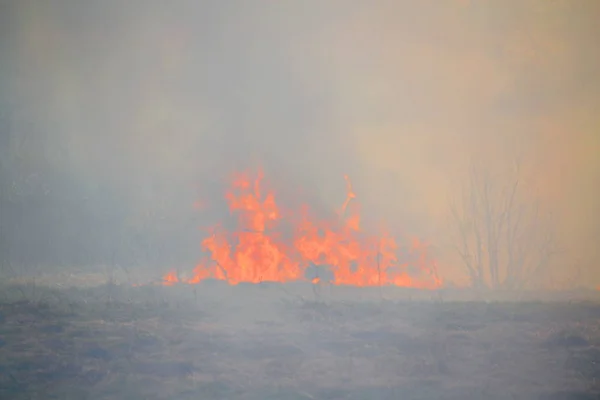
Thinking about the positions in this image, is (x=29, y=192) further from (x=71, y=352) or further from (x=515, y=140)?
(x=515, y=140)

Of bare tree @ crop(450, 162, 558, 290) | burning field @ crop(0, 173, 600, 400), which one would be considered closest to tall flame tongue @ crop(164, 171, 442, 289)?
burning field @ crop(0, 173, 600, 400)

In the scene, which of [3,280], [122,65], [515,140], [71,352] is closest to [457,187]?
[515,140]

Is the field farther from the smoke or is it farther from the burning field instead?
the smoke

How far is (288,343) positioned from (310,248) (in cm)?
82

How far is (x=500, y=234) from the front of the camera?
17.9ft

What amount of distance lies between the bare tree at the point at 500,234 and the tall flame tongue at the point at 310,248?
393 millimetres

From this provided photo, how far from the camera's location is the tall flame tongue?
5.32 metres

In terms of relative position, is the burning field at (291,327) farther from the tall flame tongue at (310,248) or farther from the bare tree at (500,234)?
the bare tree at (500,234)

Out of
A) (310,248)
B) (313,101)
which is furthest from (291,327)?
(313,101)

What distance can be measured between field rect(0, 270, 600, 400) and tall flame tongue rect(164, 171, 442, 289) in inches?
5.1

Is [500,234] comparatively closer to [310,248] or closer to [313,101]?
[310,248]

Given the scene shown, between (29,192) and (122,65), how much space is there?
1.36 metres

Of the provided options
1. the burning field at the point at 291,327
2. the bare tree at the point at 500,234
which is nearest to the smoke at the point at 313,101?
the bare tree at the point at 500,234

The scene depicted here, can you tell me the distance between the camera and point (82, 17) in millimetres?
5543
